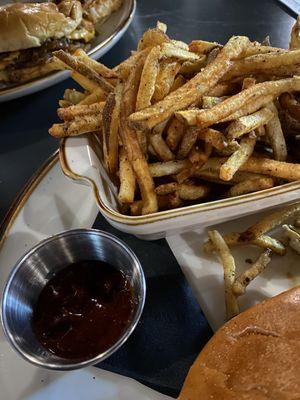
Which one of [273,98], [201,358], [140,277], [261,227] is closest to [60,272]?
[140,277]

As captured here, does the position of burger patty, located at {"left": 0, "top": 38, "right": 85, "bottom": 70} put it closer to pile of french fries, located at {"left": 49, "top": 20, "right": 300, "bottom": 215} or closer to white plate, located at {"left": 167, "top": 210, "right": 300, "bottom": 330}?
pile of french fries, located at {"left": 49, "top": 20, "right": 300, "bottom": 215}

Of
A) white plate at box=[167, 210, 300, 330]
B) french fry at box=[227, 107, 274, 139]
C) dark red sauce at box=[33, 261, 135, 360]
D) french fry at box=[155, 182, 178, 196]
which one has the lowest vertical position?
white plate at box=[167, 210, 300, 330]

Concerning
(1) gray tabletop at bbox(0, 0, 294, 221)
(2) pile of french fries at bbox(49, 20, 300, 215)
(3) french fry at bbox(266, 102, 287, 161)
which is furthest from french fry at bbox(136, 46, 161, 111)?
(1) gray tabletop at bbox(0, 0, 294, 221)

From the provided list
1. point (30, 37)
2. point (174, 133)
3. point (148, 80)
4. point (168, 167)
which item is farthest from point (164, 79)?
point (30, 37)

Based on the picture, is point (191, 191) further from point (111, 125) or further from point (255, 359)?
point (255, 359)

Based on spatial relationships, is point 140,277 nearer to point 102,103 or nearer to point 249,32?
point 102,103

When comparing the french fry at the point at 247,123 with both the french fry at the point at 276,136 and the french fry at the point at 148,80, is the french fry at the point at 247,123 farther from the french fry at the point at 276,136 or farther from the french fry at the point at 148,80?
the french fry at the point at 148,80
